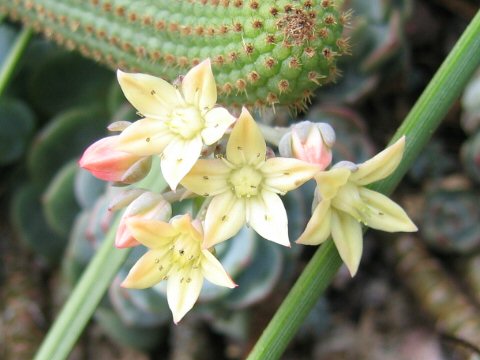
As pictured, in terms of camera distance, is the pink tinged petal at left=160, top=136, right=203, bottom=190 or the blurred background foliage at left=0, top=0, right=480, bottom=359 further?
the blurred background foliage at left=0, top=0, right=480, bottom=359

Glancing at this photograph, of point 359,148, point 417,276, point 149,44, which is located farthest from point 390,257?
point 149,44

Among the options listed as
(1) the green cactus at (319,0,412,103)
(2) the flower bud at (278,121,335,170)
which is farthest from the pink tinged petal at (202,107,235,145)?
(1) the green cactus at (319,0,412,103)

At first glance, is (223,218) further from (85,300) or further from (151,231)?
(85,300)

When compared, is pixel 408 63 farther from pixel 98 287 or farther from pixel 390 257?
pixel 98 287

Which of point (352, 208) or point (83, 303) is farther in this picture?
point (83, 303)

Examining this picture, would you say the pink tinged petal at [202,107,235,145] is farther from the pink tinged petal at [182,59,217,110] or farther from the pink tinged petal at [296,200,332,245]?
the pink tinged petal at [296,200,332,245]

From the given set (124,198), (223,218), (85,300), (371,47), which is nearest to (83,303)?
(85,300)
